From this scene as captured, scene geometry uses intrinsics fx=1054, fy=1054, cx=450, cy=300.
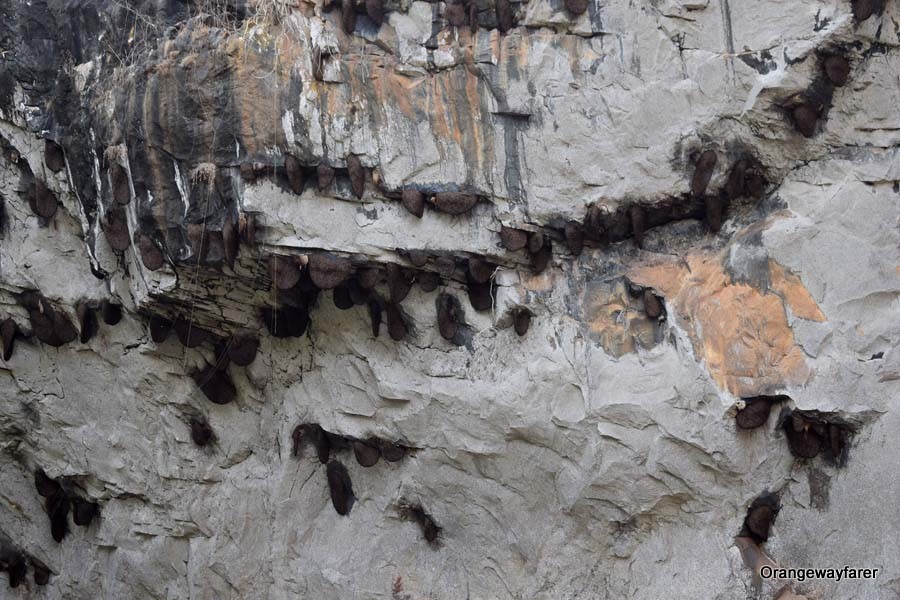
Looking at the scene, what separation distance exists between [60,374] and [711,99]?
5677 millimetres

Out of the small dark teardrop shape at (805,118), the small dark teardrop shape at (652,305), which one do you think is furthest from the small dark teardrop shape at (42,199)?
the small dark teardrop shape at (805,118)

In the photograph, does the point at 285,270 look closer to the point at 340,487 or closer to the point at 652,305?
the point at 340,487

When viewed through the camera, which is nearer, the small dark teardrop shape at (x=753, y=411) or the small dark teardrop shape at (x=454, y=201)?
the small dark teardrop shape at (x=753, y=411)

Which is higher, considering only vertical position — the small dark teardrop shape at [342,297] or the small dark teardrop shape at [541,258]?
the small dark teardrop shape at [541,258]

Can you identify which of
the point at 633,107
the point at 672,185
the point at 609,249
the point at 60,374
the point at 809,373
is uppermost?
the point at 633,107

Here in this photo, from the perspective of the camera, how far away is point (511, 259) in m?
7.15

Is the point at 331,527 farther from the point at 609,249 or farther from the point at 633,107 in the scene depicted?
the point at 633,107

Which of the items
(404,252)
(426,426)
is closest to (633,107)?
(404,252)

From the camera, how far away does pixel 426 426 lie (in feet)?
25.2

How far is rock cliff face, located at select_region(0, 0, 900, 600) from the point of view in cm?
647

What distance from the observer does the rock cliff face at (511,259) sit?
647 centimetres

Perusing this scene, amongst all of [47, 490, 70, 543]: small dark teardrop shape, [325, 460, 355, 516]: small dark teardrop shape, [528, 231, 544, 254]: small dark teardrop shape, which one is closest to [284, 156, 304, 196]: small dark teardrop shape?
[528, 231, 544, 254]: small dark teardrop shape

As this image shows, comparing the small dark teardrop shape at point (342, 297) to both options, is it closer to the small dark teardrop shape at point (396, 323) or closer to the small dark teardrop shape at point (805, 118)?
the small dark teardrop shape at point (396, 323)

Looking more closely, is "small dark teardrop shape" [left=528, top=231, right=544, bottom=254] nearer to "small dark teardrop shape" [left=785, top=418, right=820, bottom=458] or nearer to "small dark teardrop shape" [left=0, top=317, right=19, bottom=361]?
"small dark teardrop shape" [left=785, top=418, right=820, bottom=458]
